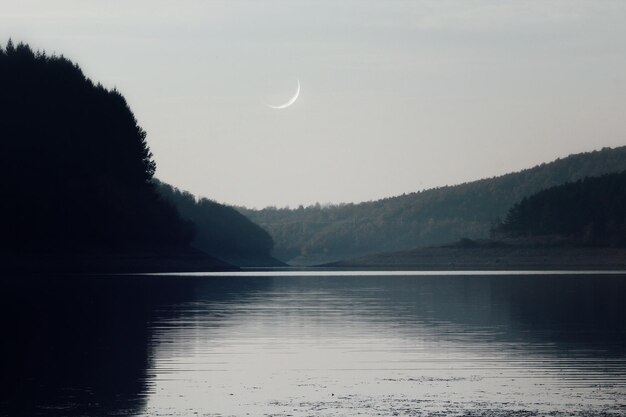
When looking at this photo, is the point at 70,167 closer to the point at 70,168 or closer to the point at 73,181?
the point at 70,168

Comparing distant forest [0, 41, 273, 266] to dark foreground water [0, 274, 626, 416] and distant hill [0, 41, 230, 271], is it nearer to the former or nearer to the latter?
distant hill [0, 41, 230, 271]

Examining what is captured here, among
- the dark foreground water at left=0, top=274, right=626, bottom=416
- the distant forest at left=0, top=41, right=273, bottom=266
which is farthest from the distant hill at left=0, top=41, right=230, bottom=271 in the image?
the dark foreground water at left=0, top=274, right=626, bottom=416

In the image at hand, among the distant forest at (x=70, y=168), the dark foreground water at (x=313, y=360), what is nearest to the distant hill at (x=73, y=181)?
the distant forest at (x=70, y=168)

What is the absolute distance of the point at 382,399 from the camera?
26.4 metres

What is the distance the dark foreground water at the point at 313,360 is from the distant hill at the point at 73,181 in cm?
8635

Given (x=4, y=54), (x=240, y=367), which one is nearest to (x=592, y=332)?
(x=240, y=367)

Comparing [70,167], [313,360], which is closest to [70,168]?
[70,167]

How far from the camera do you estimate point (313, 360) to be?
34688mm

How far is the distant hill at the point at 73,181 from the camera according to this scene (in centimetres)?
14725

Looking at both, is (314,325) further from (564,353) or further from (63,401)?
(63,401)

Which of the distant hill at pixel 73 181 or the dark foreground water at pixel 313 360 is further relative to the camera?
the distant hill at pixel 73 181

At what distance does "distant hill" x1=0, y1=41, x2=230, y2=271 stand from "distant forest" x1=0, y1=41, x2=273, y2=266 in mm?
159

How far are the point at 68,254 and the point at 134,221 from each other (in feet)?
54.3

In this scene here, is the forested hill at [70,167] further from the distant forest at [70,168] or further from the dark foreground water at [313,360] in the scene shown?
the dark foreground water at [313,360]
